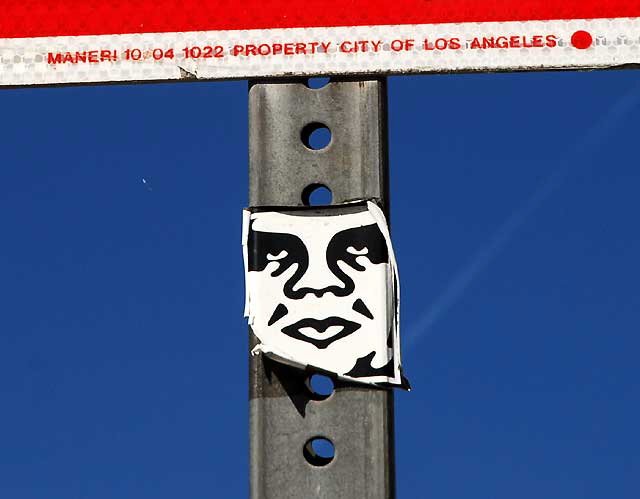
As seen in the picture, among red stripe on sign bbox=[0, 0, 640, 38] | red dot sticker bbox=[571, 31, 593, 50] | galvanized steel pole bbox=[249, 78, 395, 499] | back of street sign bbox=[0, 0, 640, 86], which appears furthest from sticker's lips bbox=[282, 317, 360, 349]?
red dot sticker bbox=[571, 31, 593, 50]

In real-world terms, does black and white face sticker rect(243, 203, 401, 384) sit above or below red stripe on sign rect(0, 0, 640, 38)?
below

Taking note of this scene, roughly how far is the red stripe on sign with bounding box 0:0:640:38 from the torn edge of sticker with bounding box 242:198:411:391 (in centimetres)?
76

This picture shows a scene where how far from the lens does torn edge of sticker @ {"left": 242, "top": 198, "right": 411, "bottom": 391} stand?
8.08 meters

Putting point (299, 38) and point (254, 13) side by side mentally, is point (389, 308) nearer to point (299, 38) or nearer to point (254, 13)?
point (299, 38)

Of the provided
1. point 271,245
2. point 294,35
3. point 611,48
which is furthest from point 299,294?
point 611,48

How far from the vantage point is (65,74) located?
27.8ft

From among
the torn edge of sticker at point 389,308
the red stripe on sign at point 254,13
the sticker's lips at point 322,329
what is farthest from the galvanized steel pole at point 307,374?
the red stripe on sign at point 254,13

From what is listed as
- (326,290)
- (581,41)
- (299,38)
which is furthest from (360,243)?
(581,41)

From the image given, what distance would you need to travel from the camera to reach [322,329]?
8.15 meters

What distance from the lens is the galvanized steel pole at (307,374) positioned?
26.3 ft

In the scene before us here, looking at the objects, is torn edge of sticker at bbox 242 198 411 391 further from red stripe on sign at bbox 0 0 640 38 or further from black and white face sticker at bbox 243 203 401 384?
red stripe on sign at bbox 0 0 640 38

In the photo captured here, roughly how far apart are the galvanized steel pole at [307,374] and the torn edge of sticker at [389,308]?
0.03 metres

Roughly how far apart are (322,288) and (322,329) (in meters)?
0.16

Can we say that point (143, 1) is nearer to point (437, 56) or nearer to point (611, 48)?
point (437, 56)
